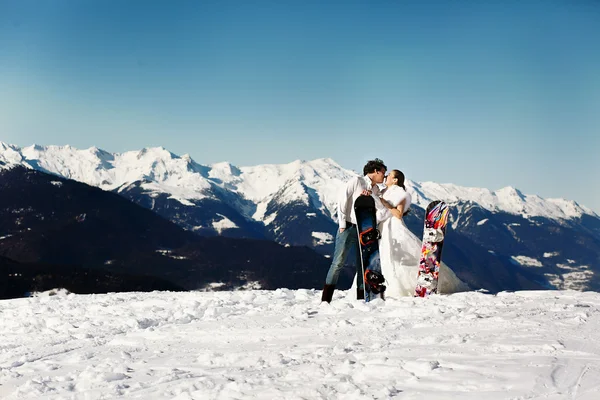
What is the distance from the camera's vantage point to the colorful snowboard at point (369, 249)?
11.9 meters

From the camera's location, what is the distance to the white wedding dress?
1297cm

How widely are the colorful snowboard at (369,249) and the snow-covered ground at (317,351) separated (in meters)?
0.80

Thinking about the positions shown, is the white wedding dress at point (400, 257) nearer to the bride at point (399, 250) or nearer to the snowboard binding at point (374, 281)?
the bride at point (399, 250)

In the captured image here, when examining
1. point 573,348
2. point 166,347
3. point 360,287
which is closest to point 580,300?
point 360,287

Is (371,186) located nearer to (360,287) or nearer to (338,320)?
(360,287)

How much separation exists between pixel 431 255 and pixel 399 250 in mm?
825

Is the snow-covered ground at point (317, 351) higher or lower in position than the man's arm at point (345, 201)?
lower

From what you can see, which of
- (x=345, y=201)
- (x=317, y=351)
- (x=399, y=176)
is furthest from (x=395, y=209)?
(x=317, y=351)

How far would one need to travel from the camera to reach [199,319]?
10867mm

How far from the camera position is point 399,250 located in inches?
521

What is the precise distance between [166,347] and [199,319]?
2.79m

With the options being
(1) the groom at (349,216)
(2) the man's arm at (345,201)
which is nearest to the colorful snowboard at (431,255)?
(1) the groom at (349,216)

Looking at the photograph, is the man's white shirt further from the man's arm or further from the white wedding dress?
the white wedding dress

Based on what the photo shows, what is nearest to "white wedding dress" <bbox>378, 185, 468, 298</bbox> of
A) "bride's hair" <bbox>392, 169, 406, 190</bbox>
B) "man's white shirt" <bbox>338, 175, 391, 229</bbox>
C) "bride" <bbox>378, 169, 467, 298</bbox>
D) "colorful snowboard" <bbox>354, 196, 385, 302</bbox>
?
"bride" <bbox>378, 169, 467, 298</bbox>
